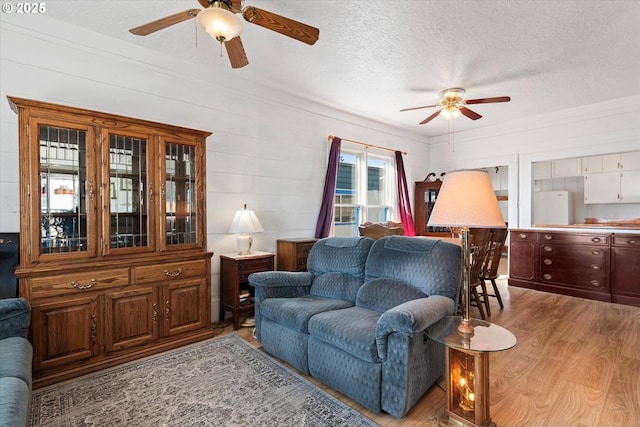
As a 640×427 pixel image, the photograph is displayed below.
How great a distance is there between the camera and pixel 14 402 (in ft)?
4.37

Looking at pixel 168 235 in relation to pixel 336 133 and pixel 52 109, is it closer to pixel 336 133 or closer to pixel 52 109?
pixel 52 109

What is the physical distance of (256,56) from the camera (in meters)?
3.26

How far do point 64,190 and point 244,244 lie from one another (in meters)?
1.70

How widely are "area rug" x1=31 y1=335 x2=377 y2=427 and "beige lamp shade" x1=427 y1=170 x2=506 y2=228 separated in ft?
4.35

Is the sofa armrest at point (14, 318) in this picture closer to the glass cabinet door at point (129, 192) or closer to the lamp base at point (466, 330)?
the glass cabinet door at point (129, 192)

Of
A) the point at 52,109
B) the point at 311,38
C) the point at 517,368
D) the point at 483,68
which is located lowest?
the point at 517,368

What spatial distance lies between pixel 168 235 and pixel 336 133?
3.02 metres

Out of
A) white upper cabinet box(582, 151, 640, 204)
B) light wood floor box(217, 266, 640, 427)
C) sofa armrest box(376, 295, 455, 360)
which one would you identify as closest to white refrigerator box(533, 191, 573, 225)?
white upper cabinet box(582, 151, 640, 204)

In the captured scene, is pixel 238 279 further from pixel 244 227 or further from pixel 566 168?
pixel 566 168

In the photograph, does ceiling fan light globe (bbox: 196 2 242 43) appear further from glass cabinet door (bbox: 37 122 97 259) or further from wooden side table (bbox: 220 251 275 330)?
wooden side table (bbox: 220 251 275 330)

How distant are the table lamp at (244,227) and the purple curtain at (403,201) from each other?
3318 millimetres

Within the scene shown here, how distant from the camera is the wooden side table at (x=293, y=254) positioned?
3.94 m

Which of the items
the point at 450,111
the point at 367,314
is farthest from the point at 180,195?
the point at 450,111

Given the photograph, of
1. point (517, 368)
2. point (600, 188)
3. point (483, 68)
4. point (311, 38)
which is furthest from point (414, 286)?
point (600, 188)
